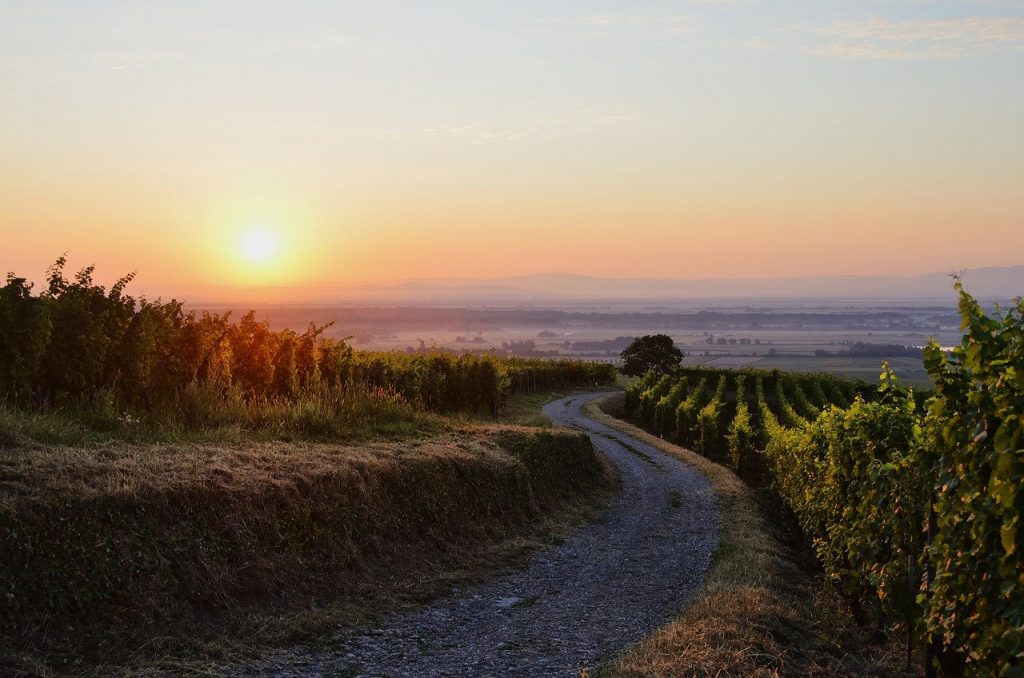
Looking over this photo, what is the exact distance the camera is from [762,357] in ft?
640

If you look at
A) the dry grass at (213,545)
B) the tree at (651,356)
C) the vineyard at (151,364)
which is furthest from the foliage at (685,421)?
the tree at (651,356)

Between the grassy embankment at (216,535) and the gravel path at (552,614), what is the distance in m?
0.52

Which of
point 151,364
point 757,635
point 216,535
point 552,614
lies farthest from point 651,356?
point 216,535

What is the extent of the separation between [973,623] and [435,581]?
277 inches

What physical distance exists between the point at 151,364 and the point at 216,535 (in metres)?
7.14

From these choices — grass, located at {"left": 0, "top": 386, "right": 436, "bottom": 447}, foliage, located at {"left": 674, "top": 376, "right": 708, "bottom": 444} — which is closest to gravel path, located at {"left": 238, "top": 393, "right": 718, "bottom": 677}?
grass, located at {"left": 0, "top": 386, "right": 436, "bottom": 447}

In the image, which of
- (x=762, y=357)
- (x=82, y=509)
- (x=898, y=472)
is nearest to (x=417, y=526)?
(x=82, y=509)

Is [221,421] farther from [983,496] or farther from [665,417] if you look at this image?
[665,417]

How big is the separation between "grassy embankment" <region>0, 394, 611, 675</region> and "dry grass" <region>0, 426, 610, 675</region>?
0.02 metres

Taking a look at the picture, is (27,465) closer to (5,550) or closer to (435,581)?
(5,550)

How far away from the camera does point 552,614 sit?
10.3 meters

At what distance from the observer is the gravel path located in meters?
8.26

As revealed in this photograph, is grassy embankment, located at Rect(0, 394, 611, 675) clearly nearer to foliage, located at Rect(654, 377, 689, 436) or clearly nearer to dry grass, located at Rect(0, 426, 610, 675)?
dry grass, located at Rect(0, 426, 610, 675)

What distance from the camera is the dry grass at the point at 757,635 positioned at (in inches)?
311
